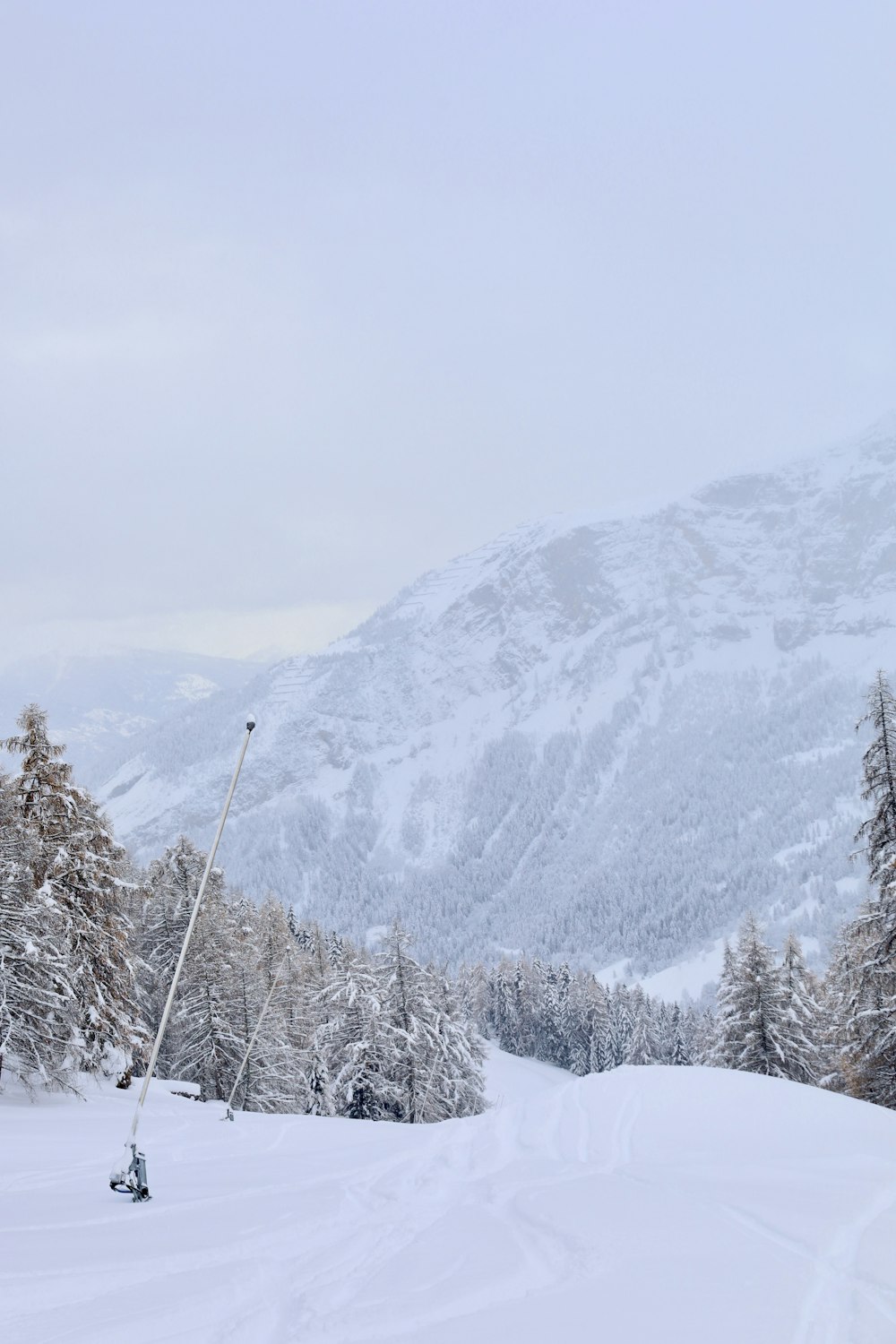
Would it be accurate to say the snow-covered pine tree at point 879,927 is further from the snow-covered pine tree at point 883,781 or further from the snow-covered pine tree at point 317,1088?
the snow-covered pine tree at point 317,1088

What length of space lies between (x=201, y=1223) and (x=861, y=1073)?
24.0m

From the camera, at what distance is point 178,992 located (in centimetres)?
3375

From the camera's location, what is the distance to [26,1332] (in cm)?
502

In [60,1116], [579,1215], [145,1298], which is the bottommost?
[60,1116]

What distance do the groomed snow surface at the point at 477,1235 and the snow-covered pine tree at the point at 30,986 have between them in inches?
152

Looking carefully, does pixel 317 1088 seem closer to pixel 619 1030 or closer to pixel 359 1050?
pixel 359 1050

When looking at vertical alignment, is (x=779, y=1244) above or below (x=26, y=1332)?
below

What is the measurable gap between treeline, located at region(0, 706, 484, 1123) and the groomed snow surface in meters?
5.52

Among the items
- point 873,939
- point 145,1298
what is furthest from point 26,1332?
point 873,939

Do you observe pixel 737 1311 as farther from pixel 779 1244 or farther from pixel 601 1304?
pixel 779 1244

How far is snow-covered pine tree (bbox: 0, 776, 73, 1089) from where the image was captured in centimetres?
1866

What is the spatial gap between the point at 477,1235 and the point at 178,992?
29.0 meters

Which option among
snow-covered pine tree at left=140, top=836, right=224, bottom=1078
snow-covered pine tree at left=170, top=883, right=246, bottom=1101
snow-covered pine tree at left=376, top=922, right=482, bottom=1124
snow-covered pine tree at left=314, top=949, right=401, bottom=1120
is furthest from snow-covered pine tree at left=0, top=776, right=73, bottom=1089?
snow-covered pine tree at left=376, top=922, right=482, bottom=1124

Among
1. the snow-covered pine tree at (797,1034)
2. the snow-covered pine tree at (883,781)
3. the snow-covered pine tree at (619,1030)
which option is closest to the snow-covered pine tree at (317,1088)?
the snow-covered pine tree at (797,1034)
